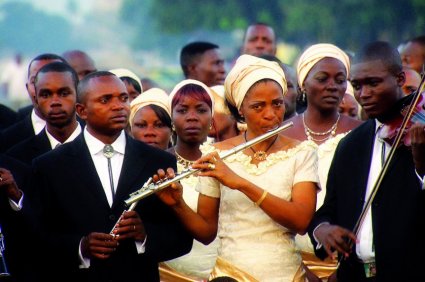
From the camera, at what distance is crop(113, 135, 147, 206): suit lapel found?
965 centimetres

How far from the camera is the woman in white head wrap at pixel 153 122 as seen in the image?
40.7ft

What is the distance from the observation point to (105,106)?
396 inches

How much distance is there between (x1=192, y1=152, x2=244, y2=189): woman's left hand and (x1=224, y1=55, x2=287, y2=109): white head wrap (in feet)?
2.28

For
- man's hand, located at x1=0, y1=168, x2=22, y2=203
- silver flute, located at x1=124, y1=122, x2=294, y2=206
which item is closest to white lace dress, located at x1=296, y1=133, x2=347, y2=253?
silver flute, located at x1=124, y1=122, x2=294, y2=206

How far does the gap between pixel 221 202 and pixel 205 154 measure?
40 centimetres

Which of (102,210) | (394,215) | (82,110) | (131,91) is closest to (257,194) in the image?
(394,215)

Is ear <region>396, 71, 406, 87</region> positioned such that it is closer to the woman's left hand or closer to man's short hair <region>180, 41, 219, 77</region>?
the woman's left hand

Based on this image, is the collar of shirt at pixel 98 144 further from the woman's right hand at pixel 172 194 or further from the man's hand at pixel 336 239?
the man's hand at pixel 336 239

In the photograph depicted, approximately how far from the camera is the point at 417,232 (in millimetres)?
8758

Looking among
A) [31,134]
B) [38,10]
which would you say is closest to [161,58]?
[38,10]

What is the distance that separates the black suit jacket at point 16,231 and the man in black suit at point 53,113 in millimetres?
970

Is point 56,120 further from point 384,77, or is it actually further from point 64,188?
point 384,77

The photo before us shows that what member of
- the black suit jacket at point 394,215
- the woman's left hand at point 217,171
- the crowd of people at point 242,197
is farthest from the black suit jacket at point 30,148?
the black suit jacket at point 394,215

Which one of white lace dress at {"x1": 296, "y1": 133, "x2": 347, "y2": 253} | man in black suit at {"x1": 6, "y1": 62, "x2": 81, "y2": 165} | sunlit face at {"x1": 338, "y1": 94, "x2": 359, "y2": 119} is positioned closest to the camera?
white lace dress at {"x1": 296, "y1": 133, "x2": 347, "y2": 253}
